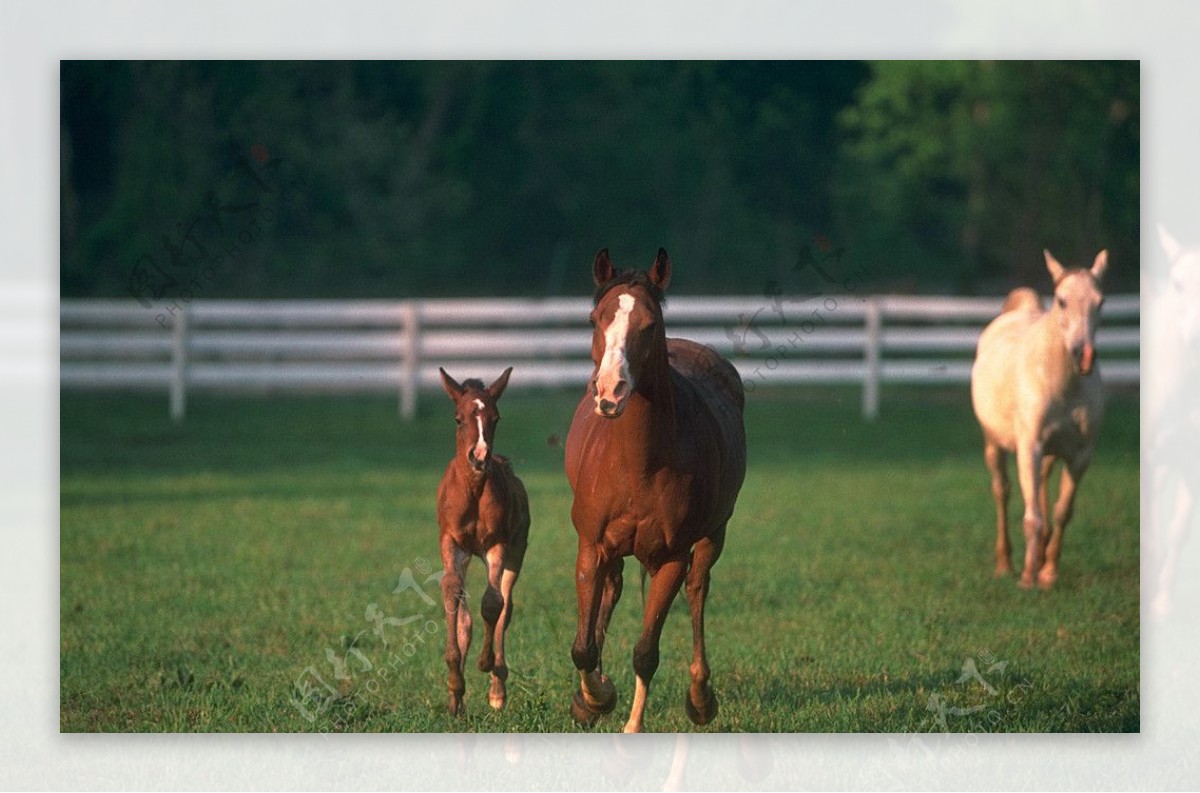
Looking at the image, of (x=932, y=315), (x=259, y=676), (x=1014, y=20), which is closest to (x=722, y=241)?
(x=932, y=315)

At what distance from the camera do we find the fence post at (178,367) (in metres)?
19.6

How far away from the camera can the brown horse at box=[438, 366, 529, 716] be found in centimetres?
656

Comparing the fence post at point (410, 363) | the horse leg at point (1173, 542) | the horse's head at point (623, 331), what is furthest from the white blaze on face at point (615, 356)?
the fence post at point (410, 363)

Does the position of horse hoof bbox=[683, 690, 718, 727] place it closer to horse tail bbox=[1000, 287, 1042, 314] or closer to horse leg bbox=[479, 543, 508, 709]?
horse leg bbox=[479, 543, 508, 709]

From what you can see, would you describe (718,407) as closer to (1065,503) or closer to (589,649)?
(589,649)

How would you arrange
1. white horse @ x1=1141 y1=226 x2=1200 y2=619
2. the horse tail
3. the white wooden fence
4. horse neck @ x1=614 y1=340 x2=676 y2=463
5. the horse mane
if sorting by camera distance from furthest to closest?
1. the white wooden fence
2. the horse tail
3. white horse @ x1=1141 y1=226 x2=1200 y2=619
4. horse neck @ x1=614 y1=340 x2=676 y2=463
5. the horse mane

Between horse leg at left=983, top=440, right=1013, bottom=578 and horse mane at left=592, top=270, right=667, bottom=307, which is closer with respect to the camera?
horse mane at left=592, top=270, right=667, bottom=307

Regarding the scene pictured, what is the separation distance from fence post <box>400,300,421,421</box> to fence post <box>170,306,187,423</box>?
2506mm

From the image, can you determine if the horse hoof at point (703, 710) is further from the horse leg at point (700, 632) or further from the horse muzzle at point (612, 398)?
the horse muzzle at point (612, 398)

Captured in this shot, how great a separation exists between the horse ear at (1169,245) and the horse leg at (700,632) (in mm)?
3308

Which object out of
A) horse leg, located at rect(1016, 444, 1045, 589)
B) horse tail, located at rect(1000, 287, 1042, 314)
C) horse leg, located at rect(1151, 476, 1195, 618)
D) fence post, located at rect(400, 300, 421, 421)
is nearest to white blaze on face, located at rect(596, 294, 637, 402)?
horse leg, located at rect(1151, 476, 1195, 618)

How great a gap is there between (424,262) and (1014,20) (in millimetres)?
19766

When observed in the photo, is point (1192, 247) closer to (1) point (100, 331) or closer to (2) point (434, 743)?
(2) point (434, 743)

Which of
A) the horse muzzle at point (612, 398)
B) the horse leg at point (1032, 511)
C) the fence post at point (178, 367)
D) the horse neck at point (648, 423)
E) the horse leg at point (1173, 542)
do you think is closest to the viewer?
the horse muzzle at point (612, 398)
